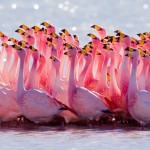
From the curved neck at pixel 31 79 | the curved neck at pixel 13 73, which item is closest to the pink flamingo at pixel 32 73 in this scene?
the curved neck at pixel 31 79

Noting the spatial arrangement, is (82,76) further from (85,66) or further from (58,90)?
(58,90)

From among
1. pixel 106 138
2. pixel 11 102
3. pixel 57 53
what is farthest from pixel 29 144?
pixel 57 53

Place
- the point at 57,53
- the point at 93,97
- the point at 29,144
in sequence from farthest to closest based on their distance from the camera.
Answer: the point at 57,53 → the point at 93,97 → the point at 29,144

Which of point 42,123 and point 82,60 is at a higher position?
point 82,60

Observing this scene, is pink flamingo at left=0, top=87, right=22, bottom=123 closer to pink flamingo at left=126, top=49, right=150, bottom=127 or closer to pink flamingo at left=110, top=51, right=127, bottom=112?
pink flamingo at left=110, top=51, right=127, bottom=112

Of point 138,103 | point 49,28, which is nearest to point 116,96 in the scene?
point 138,103

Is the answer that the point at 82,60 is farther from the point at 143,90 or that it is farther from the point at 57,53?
the point at 143,90

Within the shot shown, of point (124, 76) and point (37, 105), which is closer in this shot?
point (37, 105)
